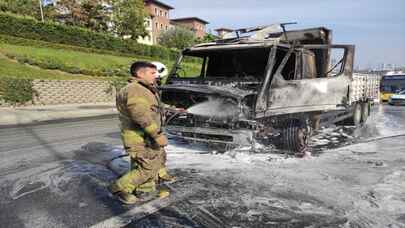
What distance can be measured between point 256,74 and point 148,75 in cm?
332

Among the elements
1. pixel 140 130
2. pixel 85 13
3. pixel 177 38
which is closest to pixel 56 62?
pixel 85 13

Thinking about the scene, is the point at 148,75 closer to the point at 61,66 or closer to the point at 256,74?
the point at 256,74

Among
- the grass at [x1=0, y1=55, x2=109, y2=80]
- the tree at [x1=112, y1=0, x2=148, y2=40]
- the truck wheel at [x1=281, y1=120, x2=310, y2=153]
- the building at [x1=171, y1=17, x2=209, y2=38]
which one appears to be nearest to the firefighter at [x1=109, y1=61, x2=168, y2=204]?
the truck wheel at [x1=281, y1=120, x2=310, y2=153]

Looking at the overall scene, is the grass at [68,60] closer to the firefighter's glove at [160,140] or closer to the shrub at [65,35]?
the shrub at [65,35]

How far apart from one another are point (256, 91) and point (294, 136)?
108 centimetres

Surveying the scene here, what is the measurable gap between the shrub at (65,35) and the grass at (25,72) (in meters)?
5.19

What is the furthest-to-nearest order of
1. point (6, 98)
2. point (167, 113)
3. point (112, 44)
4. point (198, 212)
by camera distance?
point (112, 44) → point (6, 98) → point (167, 113) → point (198, 212)

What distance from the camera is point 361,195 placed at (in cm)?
400

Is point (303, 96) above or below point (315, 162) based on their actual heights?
above

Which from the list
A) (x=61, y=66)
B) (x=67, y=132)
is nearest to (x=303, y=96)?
(x=67, y=132)

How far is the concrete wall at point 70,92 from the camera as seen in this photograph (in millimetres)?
15816

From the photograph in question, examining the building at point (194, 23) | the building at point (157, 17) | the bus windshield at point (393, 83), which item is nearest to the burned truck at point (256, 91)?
the bus windshield at point (393, 83)

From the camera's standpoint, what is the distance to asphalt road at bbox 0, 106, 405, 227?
336 centimetres

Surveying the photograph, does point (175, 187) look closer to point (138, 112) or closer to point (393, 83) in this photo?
point (138, 112)
